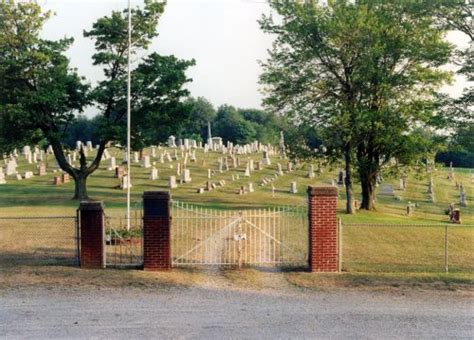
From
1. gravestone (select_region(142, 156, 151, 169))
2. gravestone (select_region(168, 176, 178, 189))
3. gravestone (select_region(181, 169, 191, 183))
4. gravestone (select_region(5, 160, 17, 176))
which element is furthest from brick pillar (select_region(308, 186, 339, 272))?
gravestone (select_region(5, 160, 17, 176))

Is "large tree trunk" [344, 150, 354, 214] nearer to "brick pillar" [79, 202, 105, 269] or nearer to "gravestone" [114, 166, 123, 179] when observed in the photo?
"gravestone" [114, 166, 123, 179]

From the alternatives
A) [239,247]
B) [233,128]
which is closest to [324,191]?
[239,247]

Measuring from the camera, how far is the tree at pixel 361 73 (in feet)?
104

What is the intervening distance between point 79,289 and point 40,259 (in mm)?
3826

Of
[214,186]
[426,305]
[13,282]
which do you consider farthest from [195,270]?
[214,186]

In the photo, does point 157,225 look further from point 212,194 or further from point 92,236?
point 212,194

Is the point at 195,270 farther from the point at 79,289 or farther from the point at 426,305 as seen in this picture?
the point at 426,305

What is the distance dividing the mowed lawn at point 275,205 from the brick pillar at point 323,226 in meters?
1.00

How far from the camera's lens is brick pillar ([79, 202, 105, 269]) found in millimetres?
14930

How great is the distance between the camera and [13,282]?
1372 centimetres

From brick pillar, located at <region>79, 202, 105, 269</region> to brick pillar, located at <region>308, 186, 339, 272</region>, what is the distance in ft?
→ 17.4

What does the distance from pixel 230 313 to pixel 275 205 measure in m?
22.9

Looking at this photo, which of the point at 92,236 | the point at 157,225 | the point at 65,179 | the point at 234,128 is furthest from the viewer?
the point at 234,128

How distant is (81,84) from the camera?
33.2m
